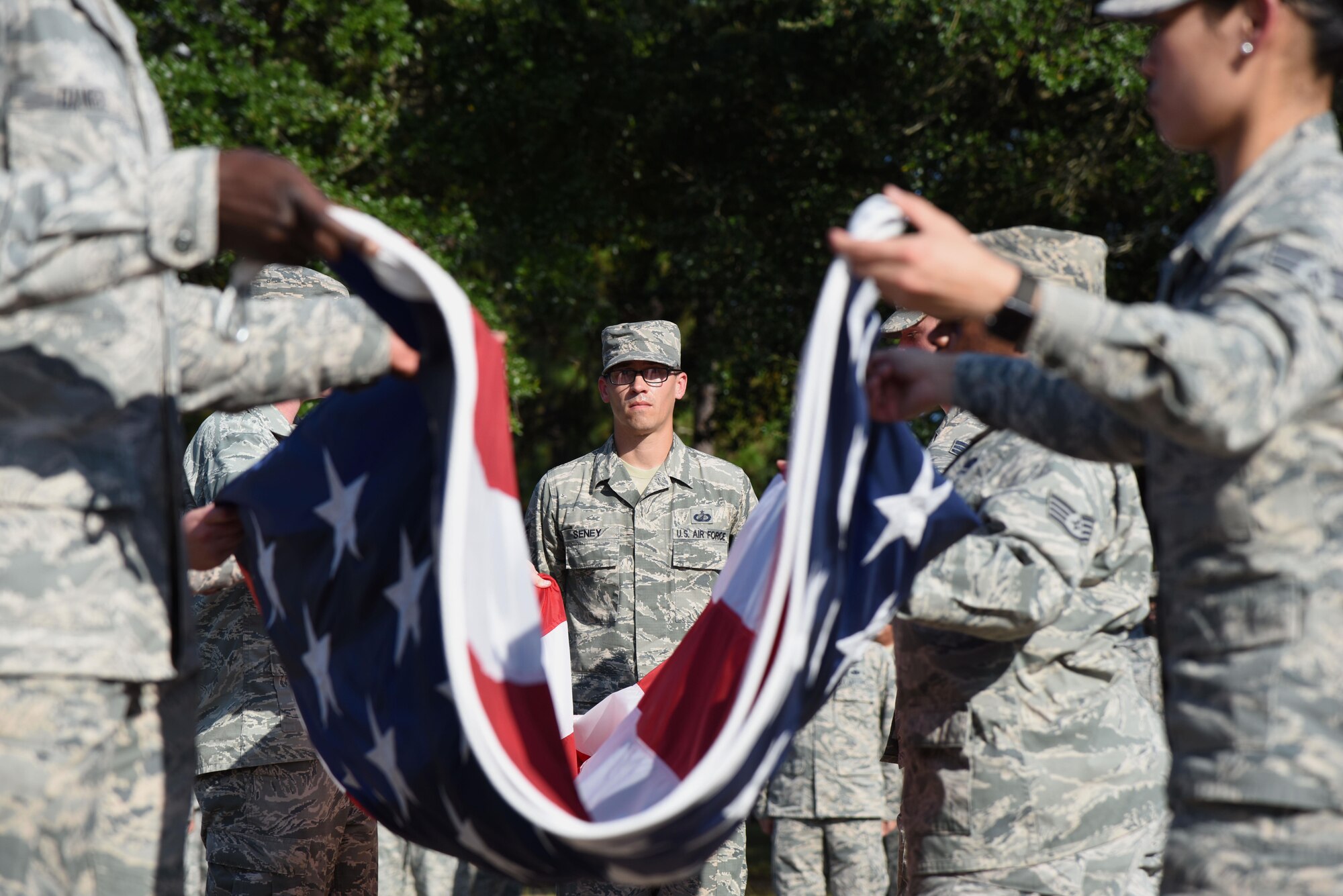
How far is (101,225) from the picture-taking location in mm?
2141

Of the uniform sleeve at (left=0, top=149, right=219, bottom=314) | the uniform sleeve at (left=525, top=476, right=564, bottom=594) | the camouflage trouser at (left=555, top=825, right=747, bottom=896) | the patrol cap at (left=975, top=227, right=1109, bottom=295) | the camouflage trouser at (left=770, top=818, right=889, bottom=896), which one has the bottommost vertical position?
the camouflage trouser at (left=770, top=818, right=889, bottom=896)

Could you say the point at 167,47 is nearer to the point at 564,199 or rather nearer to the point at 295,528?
the point at 564,199

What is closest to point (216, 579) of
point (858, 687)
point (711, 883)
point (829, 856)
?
point (711, 883)

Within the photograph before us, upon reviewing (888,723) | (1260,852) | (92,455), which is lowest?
(888,723)

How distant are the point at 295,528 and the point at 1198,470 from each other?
1.84 metres

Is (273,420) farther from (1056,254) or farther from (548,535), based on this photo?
(1056,254)

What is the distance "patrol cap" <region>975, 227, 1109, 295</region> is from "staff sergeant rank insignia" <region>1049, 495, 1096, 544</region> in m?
0.61

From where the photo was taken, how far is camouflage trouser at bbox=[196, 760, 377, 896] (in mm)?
4312

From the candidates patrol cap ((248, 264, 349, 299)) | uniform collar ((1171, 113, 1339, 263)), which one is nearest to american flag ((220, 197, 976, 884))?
uniform collar ((1171, 113, 1339, 263))

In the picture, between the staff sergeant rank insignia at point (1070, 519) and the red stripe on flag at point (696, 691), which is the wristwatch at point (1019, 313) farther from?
the staff sergeant rank insignia at point (1070, 519)

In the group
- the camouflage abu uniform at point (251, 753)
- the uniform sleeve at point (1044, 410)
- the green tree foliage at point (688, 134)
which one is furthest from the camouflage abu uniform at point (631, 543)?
the green tree foliage at point (688, 134)

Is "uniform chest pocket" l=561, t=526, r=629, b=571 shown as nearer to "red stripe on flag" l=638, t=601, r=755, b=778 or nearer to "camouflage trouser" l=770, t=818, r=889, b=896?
"camouflage trouser" l=770, t=818, r=889, b=896

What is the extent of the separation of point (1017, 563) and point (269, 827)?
2.48 m

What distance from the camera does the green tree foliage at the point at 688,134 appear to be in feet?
38.4
